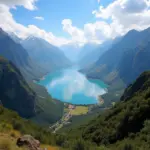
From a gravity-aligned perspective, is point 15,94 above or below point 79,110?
above

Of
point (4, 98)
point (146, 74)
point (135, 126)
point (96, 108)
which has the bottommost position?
point (135, 126)

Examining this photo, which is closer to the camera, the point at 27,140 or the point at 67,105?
the point at 27,140

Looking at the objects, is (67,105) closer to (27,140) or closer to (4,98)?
(4,98)

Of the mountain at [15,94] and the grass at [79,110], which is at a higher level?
the mountain at [15,94]

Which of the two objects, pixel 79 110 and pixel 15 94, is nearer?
pixel 79 110

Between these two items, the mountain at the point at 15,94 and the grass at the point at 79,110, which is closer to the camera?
the grass at the point at 79,110

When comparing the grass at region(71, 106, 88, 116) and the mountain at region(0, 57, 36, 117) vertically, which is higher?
the mountain at region(0, 57, 36, 117)

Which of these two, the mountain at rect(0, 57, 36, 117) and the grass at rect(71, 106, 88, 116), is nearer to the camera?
the grass at rect(71, 106, 88, 116)

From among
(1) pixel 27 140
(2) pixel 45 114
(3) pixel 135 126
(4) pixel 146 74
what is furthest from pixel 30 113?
(1) pixel 27 140
